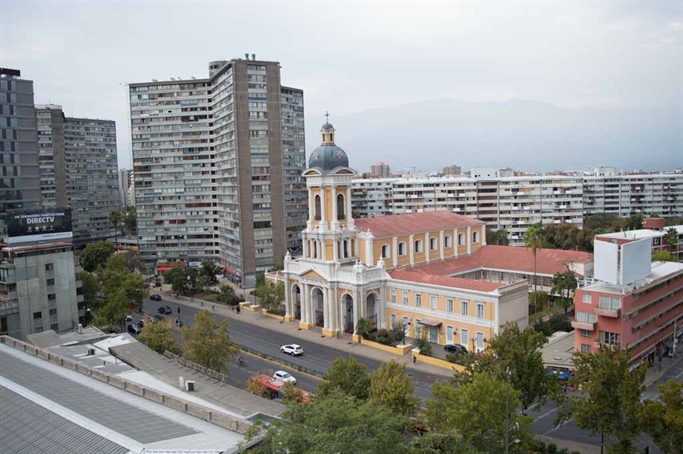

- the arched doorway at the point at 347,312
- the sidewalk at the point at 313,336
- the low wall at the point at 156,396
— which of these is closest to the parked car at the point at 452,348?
the sidewalk at the point at 313,336

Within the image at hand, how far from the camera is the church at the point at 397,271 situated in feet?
184

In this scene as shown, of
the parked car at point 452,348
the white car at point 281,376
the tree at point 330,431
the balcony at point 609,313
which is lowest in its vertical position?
the parked car at point 452,348

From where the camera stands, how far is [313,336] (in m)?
63.2

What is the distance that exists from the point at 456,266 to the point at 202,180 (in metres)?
52.2

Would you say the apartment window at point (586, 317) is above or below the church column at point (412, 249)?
below

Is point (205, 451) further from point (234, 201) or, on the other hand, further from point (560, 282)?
point (234, 201)

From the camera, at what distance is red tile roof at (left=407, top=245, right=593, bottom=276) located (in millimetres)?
71188

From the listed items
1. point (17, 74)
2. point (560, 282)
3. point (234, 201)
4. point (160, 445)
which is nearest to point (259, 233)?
point (234, 201)

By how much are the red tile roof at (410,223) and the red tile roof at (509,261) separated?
4.48m

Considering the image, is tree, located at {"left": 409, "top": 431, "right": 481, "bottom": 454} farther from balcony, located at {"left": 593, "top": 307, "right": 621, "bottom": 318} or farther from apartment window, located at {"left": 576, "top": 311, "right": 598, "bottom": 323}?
apartment window, located at {"left": 576, "top": 311, "right": 598, "bottom": 323}

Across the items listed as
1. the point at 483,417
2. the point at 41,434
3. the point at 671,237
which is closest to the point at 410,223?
the point at 671,237

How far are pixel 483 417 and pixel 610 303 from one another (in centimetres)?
2340

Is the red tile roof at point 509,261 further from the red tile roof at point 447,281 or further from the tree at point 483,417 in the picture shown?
the tree at point 483,417

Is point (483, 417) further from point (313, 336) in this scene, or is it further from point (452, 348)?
point (313, 336)
